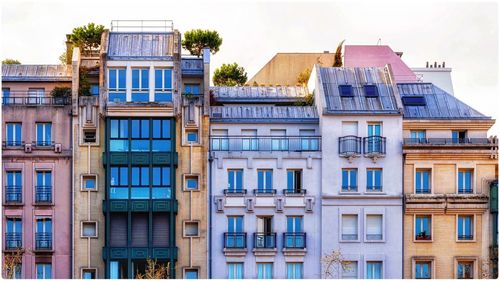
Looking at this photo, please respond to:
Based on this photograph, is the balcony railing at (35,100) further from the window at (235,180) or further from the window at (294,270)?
the window at (294,270)

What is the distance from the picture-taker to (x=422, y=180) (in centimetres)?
6825

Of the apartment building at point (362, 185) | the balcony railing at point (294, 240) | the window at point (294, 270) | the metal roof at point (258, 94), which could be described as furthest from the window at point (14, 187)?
the apartment building at point (362, 185)

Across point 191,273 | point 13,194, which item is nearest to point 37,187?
point 13,194

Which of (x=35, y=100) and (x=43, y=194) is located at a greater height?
(x=35, y=100)

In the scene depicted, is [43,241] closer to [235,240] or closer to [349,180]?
[235,240]

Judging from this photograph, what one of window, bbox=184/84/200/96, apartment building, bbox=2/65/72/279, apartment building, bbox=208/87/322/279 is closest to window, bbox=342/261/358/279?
apartment building, bbox=208/87/322/279

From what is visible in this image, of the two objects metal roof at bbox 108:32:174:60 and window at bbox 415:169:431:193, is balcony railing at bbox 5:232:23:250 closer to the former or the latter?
metal roof at bbox 108:32:174:60

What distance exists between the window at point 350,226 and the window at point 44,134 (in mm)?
17721

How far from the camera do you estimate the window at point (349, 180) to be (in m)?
67.6

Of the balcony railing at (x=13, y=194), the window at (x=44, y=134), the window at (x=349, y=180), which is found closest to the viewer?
the balcony railing at (x=13, y=194)

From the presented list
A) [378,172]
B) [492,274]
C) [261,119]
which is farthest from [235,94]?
[492,274]

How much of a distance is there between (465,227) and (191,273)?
16.1 meters

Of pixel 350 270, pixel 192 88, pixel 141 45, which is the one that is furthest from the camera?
pixel 192 88

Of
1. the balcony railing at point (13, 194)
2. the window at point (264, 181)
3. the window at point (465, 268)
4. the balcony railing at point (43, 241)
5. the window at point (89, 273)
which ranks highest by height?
the window at point (264, 181)
